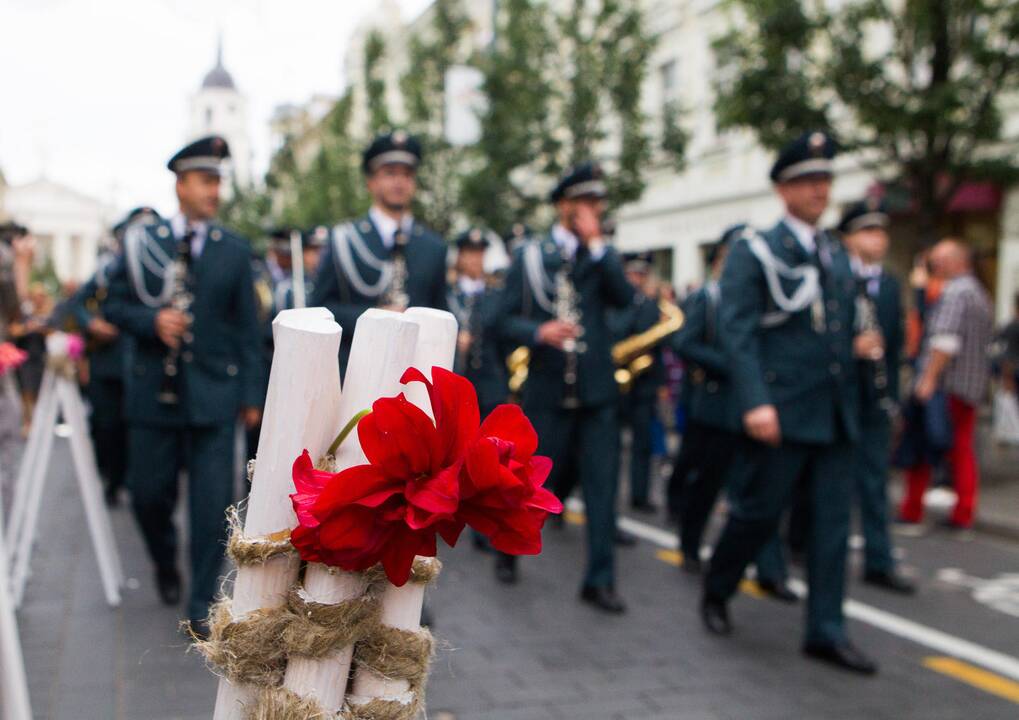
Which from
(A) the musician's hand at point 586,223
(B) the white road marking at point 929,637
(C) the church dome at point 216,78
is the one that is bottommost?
Result: (B) the white road marking at point 929,637

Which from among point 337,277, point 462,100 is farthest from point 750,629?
point 462,100

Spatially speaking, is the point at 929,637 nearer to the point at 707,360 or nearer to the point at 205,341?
the point at 707,360

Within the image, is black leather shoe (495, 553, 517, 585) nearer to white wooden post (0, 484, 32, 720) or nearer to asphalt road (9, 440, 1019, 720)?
asphalt road (9, 440, 1019, 720)

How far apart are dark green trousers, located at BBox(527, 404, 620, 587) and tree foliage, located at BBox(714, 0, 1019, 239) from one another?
247 inches

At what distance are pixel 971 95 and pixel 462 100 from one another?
9.15m

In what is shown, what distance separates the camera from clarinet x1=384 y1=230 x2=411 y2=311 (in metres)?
5.34

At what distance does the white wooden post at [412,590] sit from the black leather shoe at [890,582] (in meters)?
5.51

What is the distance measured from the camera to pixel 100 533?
18.5 ft

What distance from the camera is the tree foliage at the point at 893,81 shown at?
416 inches

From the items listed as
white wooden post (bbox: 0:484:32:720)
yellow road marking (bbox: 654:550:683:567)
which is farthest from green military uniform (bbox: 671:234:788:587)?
white wooden post (bbox: 0:484:32:720)

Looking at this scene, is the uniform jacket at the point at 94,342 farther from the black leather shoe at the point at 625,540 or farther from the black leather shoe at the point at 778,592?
the black leather shoe at the point at 778,592


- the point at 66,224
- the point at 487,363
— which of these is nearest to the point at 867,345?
the point at 487,363

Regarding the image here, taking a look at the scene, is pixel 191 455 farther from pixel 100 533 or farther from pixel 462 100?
pixel 462 100

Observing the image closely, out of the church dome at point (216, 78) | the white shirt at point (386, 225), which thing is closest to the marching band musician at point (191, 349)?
the white shirt at point (386, 225)
